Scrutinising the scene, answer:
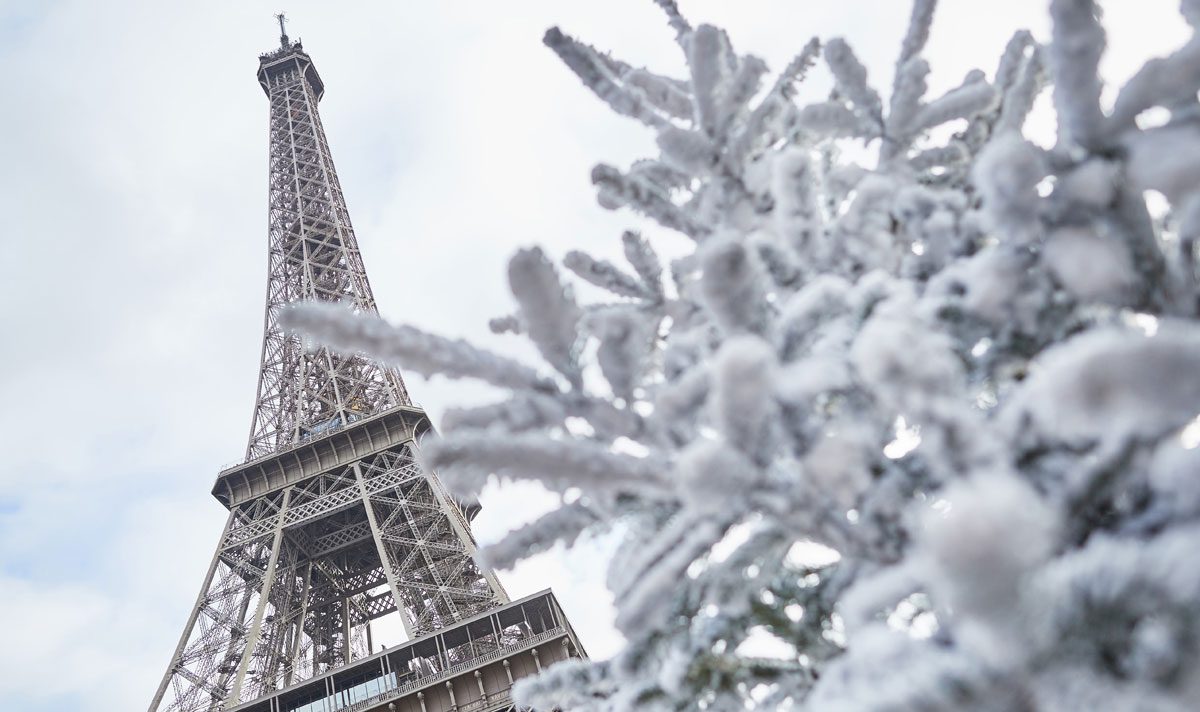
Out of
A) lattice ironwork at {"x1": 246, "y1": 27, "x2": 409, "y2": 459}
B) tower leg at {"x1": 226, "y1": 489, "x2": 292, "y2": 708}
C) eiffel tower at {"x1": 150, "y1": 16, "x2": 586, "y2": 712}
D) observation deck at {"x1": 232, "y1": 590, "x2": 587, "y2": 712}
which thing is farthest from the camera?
lattice ironwork at {"x1": 246, "y1": 27, "x2": 409, "y2": 459}

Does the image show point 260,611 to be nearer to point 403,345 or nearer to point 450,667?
point 450,667

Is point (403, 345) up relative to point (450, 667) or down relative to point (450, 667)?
down

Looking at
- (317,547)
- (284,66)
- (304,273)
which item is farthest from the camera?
(284,66)

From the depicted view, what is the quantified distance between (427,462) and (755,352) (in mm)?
484

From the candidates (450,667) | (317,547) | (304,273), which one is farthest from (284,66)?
(450,667)

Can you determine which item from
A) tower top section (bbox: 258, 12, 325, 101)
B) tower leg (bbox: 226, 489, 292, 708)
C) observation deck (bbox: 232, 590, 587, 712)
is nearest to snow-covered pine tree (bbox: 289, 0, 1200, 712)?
observation deck (bbox: 232, 590, 587, 712)

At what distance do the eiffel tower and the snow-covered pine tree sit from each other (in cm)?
1386

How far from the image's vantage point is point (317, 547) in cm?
2295

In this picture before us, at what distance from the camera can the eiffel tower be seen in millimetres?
16984

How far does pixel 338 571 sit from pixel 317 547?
126 cm

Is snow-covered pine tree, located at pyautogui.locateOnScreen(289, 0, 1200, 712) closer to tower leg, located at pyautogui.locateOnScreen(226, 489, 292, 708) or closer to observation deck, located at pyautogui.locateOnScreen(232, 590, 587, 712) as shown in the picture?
observation deck, located at pyautogui.locateOnScreen(232, 590, 587, 712)

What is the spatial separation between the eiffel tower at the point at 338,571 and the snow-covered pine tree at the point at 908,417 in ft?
45.5

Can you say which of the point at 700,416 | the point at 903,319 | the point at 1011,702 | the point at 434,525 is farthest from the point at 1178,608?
the point at 434,525

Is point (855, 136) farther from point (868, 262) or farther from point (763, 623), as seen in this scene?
point (763, 623)
